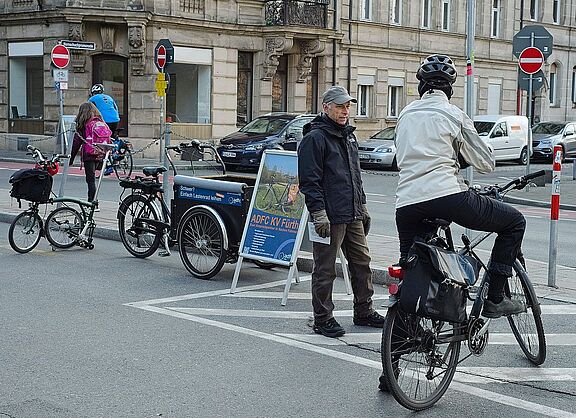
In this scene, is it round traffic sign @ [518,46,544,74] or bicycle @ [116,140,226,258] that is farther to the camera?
round traffic sign @ [518,46,544,74]

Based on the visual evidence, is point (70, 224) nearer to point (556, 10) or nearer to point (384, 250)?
point (384, 250)

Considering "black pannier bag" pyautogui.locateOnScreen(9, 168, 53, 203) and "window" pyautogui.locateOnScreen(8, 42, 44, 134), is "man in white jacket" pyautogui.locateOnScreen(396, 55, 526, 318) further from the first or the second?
"window" pyautogui.locateOnScreen(8, 42, 44, 134)

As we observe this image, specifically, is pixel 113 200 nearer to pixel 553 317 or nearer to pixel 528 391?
pixel 553 317

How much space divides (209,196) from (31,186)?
254 cm

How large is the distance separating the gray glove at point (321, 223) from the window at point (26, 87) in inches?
Answer: 979

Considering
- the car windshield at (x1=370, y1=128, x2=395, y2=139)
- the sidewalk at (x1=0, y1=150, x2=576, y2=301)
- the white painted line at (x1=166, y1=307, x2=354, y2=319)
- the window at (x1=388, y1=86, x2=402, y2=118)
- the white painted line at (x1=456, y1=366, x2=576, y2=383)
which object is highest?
the window at (x1=388, y1=86, x2=402, y2=118)

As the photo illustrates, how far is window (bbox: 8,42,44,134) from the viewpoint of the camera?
31234mm

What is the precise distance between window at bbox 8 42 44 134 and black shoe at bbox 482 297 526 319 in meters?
26.3

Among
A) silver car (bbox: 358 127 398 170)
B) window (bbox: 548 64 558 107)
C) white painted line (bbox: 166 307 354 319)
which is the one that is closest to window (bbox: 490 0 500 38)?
window (bbox: 548 64 558 107)

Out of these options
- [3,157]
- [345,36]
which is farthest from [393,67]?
[3,157]

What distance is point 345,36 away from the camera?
36.8 meters

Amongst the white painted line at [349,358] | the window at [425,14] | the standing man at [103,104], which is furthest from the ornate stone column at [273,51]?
the white painted line at [349,358]

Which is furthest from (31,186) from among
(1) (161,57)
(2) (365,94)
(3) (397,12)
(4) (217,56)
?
(3) (397,12)

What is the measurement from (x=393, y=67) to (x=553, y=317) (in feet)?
103
